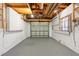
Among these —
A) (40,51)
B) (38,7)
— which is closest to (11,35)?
(40,51)

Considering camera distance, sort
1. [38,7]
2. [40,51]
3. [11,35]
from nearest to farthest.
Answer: [40,51]
[11,35]
[38,7]

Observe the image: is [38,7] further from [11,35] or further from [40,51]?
[40,51]

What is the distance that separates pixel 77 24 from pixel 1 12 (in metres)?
2.72

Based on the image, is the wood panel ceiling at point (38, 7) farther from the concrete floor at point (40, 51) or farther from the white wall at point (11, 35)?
the concrete floor at point (40, 51)

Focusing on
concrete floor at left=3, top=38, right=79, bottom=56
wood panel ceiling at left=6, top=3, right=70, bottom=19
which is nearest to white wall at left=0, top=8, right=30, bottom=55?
concrete floor at left=3, top=38, right=79, bottom=56

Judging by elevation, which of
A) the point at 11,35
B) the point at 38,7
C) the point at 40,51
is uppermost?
the point at 38,7

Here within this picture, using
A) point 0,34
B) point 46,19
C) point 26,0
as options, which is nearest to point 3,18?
point 0,34

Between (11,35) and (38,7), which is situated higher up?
(38,7)

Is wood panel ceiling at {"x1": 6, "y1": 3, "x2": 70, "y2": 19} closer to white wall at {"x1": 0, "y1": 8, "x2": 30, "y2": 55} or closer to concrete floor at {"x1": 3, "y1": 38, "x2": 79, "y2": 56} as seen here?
white wall at {"x1": 0, "y1": 8, "x2": 30, "y2": 55}

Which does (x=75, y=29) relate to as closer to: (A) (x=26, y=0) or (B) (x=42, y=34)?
(A) (x=26, y=0)

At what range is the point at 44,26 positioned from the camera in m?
13.5

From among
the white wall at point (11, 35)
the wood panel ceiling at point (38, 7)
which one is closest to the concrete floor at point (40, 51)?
the white wall at point (11, 35)

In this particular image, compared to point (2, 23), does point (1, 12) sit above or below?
above

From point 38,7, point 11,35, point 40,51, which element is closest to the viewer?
point 40,51
